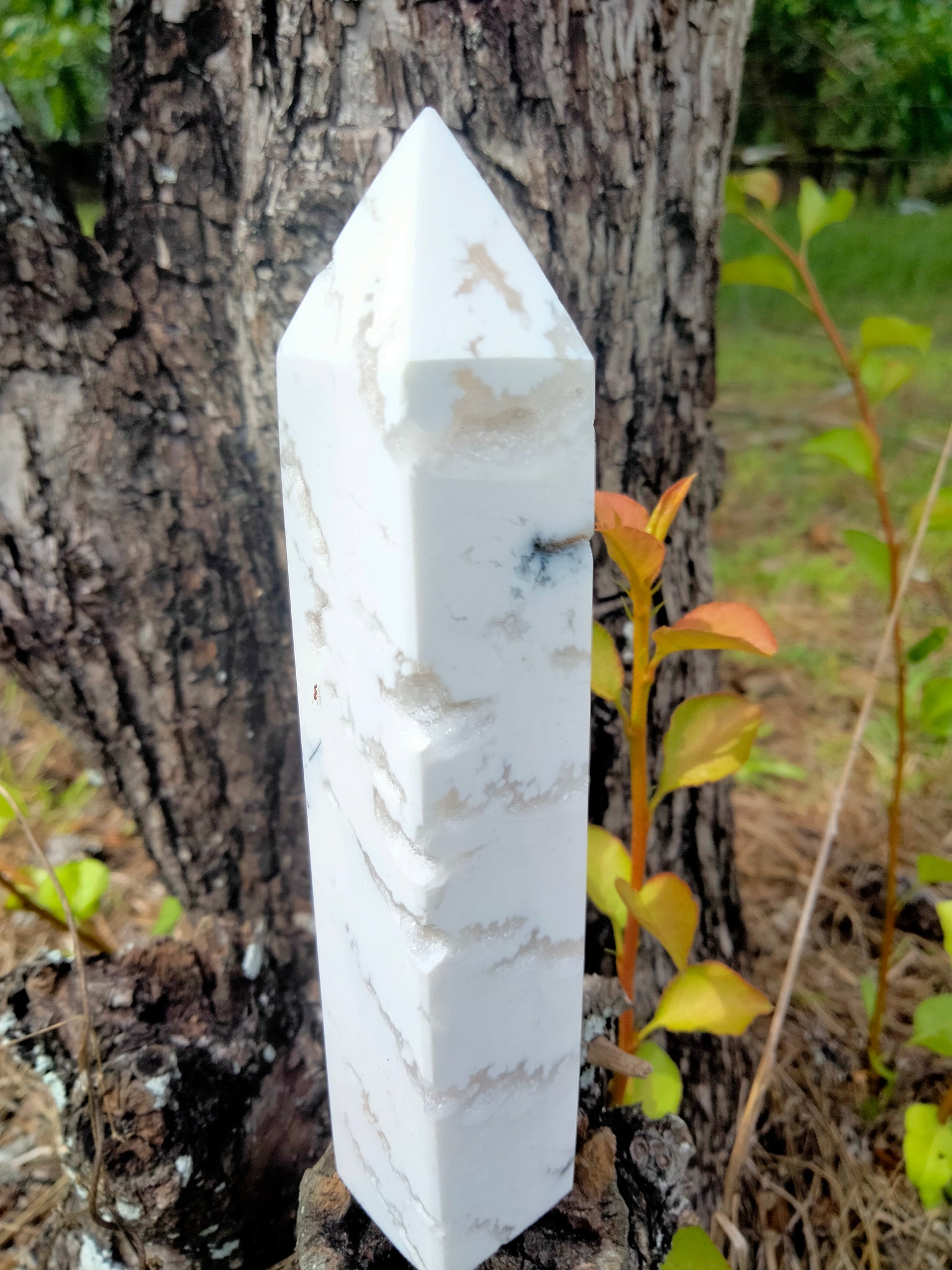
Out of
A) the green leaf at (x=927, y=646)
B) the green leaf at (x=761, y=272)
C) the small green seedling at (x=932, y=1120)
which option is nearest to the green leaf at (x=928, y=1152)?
the small green seedling at (x=932, y=1120)

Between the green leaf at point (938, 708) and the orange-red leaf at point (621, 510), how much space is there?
48cm

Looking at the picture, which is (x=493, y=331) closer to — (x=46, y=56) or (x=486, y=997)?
(x=486, y=997)

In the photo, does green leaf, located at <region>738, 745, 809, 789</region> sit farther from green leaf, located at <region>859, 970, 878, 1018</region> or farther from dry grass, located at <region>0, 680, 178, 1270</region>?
dry grass, located at <region>0, 680, 178, 1270</region>

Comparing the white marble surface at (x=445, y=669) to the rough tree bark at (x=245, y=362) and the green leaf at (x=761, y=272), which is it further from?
the green leaf at (x=761, y=272)

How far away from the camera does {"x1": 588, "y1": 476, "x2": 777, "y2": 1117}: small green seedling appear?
0.52m

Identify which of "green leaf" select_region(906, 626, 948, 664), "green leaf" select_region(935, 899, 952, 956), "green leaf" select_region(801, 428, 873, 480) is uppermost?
"green leaf" select_region(801, 428, 873, 480)

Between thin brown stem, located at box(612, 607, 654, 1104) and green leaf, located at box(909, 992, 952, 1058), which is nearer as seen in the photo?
thin brown stem, located at box(612, 607, 654, 1104)

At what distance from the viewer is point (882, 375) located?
81 centimetres

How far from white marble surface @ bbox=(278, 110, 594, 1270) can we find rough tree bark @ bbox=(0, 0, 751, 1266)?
279 mm

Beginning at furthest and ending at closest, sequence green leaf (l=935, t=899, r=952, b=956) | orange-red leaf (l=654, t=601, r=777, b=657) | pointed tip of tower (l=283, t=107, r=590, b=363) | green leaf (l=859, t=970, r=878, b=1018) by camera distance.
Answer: green leaf (l=859, t=970, r=878, b=1018) → green leaf (l=935, t=899, r=952, b=956) → orange-red leaf (l=654, t=601, r=777, b=657) → pointed tip of tower (l=283, t=107, r=590, b=363)

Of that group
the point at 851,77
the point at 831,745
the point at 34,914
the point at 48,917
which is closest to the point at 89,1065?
the point at 48,917

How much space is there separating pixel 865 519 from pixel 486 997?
234 cm

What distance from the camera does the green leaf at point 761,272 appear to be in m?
0.79

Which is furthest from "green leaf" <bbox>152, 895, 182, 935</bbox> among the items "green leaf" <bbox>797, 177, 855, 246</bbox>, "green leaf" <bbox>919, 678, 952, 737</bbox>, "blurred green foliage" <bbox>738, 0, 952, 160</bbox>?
"blurred green foliage" <bbox>738, 0, 952, 160</bbox>
